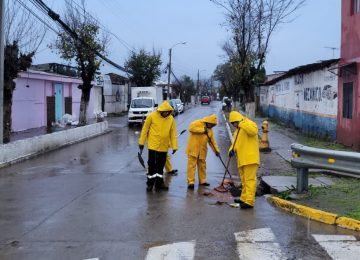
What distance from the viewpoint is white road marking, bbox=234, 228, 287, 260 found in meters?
5.84

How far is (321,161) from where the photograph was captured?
8844mm

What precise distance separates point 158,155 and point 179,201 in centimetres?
141

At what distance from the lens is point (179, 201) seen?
909cm

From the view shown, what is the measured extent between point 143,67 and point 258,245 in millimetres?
53312

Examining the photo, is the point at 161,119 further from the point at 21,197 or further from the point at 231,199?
the point at 21,197

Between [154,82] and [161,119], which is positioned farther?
[154,82]

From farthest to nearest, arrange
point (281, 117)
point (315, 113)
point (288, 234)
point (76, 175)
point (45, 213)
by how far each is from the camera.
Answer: point (281, 117) → point (315, 113) → point (76, 175) → point (45, 213) → point (288, 234)

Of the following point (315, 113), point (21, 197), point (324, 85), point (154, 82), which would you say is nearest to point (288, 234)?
point (21, 197)

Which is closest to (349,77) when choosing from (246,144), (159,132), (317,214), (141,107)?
(159,132)

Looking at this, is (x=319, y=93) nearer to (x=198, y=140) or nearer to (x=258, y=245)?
(x=198, y=140)

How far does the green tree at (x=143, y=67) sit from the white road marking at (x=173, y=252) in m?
52.9

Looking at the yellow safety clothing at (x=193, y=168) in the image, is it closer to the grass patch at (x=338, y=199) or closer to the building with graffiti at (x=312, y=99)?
the grass patch at (x=338, y=199)

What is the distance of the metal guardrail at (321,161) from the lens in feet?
27.0

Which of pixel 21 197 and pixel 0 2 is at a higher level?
pixel 0 2
